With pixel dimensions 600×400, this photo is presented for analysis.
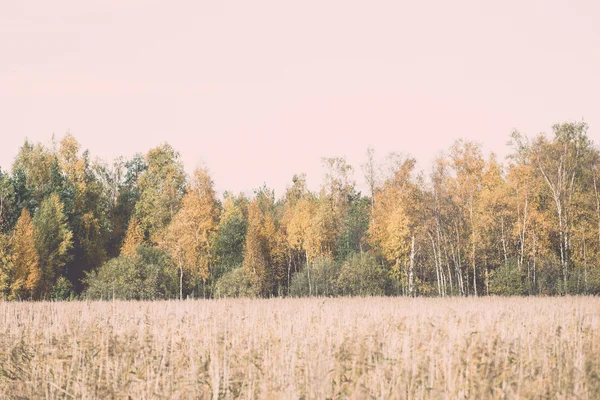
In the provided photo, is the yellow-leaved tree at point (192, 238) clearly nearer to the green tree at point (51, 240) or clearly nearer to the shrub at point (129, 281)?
the shrub at point (129, 281)

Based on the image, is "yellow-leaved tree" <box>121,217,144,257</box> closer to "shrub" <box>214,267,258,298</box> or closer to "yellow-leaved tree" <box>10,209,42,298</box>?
"yellow-leaved tree" <box>10,209,42,298</box>

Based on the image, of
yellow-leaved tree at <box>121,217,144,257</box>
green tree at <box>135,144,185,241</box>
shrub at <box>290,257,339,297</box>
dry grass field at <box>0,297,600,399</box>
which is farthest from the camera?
green tree at <box>135,144,185,241</box>

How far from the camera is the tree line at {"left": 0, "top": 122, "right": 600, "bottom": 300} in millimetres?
34438

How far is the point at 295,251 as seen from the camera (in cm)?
5006

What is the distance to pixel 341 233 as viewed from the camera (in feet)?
147

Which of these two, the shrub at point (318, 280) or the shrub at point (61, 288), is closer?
the shrub at point (61, 288)

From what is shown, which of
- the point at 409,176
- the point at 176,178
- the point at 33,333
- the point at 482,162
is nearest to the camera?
the point at 33,333

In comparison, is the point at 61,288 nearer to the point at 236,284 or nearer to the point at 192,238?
the point at 192,238

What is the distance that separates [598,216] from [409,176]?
12.6 metres

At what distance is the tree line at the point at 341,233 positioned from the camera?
34.4 m

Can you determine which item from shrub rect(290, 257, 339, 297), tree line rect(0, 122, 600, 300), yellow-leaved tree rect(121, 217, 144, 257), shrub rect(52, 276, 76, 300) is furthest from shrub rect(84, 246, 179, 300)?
yellow-leaved tree rect(121, 217, 144, 257)

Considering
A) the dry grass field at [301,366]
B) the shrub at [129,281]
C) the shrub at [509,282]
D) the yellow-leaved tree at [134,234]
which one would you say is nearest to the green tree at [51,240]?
the yellow-leaved tree at [134,234]

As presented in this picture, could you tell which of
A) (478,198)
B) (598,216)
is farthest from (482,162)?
(598,216)

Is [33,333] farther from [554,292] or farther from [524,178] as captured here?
[524,178]
